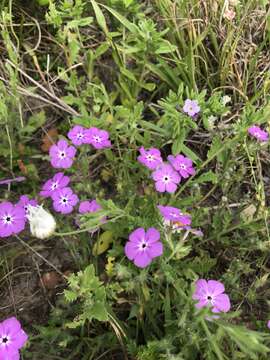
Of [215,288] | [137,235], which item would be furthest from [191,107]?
[215,288]

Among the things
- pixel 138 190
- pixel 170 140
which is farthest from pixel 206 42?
pixel 138 190

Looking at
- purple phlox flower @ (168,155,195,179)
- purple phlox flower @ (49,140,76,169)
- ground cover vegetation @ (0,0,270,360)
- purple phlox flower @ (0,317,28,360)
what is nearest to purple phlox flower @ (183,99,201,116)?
ground cover vegetation @ (0,0,270,360)

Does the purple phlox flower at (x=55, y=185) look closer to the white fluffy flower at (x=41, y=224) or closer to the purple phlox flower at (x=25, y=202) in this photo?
the purple phlox flower at (x=25, y=202)

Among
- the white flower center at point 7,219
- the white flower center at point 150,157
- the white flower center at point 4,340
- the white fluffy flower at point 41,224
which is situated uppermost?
the white fluffy flower at point 41,224

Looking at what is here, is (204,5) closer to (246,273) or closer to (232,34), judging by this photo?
(232,34)

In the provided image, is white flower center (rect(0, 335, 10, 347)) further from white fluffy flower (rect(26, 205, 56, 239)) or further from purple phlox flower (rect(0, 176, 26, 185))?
purple phlox flower (rect(0, 176, 26, 185))

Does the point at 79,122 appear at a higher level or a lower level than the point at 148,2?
lower

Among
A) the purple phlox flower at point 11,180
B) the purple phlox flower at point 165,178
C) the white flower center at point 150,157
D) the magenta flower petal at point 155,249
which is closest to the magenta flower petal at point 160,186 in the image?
the purple phlox flower at point 165,178
